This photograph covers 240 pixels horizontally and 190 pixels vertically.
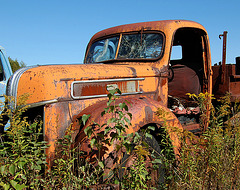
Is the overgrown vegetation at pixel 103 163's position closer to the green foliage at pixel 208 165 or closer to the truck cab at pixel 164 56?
the green foliage at pixel 208 165

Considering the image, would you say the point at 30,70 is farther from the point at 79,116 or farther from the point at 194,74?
the point at 194,74

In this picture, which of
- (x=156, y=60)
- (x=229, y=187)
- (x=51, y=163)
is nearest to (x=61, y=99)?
(x=51, y=163)

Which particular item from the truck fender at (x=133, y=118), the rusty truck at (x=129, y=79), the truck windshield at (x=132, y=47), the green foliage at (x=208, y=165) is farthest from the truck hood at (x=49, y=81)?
the green foliage at (x=208, y=165)

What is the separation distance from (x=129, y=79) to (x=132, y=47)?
86 centimetres

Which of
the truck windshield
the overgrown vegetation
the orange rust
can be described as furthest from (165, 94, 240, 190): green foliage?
the truck windshield

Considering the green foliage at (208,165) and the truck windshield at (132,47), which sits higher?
the truck windshield at (132,47)

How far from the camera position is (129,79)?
10.3ft

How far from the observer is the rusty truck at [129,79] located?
2.51 m

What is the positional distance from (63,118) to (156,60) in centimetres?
166

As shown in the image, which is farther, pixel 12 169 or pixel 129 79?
pixel 129 79

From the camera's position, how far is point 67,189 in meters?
2.09

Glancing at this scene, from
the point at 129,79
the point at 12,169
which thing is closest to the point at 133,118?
the point at 129,79

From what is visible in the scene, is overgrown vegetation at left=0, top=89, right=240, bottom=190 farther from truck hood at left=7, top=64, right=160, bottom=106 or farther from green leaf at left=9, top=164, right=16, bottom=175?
truck hood at left=7, top=64, right=160, bottom=106

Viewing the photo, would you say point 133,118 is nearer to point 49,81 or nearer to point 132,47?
point 49,81
